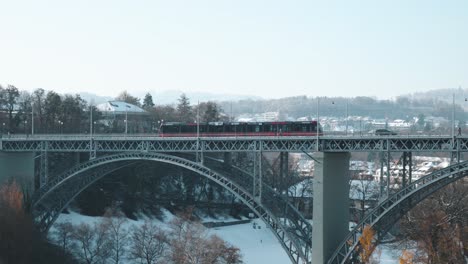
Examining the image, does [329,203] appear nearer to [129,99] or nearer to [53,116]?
[53,116]

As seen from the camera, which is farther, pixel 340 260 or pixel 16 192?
pixel 16 192

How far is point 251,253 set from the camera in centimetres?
5638

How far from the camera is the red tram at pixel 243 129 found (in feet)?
135

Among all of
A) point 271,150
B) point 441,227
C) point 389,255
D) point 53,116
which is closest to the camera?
point 441,227

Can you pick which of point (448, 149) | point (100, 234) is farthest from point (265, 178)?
point (448, 149)

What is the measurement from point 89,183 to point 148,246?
7.30m

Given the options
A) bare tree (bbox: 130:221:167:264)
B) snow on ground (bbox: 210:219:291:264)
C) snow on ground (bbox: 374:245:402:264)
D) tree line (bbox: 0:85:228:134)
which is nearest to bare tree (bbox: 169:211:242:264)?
bare tree (bbox: 130:221:167:264)

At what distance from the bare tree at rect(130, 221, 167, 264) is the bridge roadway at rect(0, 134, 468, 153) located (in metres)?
5.72

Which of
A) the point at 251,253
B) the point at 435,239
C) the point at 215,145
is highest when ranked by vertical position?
the point at 215,145

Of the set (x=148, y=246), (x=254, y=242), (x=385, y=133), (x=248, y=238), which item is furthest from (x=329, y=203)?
(x=248, y=238)

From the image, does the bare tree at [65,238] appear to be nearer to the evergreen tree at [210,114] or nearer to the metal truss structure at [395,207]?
the metal truss structure at [395,207]

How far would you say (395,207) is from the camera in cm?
3650

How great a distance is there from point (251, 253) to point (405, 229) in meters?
12.4

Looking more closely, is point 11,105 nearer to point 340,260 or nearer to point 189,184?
point 189,184
